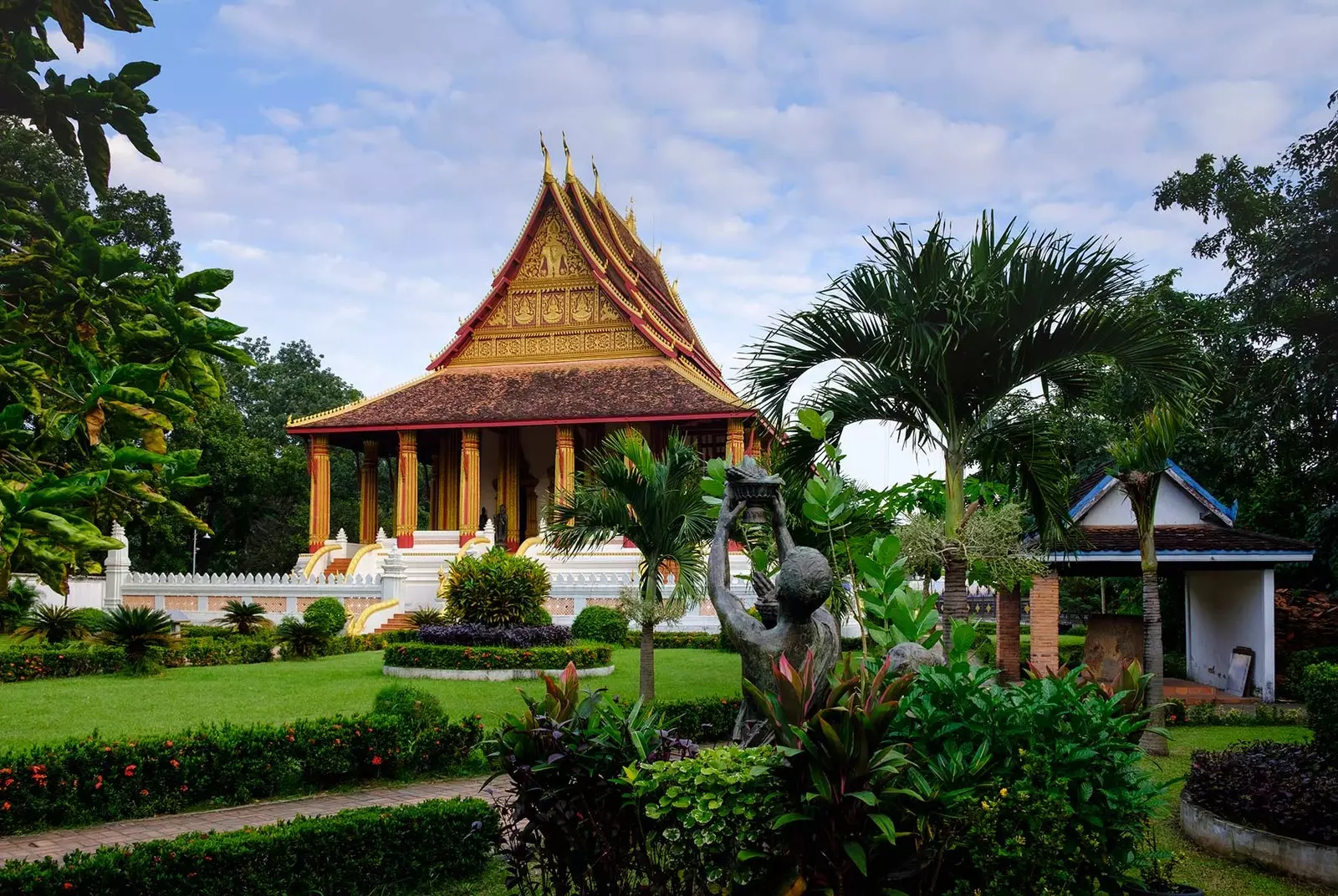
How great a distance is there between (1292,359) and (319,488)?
899 inches

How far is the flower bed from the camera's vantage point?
271 inches

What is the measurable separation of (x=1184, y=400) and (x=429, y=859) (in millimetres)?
6704

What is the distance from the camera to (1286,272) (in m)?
16.1

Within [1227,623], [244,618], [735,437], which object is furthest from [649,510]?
[735,437]

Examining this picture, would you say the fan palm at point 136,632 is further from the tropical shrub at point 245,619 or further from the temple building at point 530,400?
the temple building at point 530,400

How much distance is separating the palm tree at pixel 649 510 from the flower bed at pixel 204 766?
300 cm

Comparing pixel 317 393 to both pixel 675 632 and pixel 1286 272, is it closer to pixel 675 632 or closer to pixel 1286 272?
pixel 675 632

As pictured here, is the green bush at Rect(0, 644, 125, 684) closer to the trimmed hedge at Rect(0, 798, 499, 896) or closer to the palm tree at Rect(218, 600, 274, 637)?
the palm tree at Rect(218, 600, 274, 637)

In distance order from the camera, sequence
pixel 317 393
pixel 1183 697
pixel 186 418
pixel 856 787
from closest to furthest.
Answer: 1. pixel 186 418
2. pixel 856 787
3. pixel 1183 697
4. pixel 317 393

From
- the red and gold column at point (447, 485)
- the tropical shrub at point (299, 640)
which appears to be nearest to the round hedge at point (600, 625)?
the tropical shrub at point (299, 640)

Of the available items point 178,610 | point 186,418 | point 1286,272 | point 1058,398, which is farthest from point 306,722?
point 178,610

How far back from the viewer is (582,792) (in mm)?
4742

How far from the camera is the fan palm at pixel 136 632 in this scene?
14875 mm

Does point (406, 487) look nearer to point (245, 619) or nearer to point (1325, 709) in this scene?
point (245, 619)
